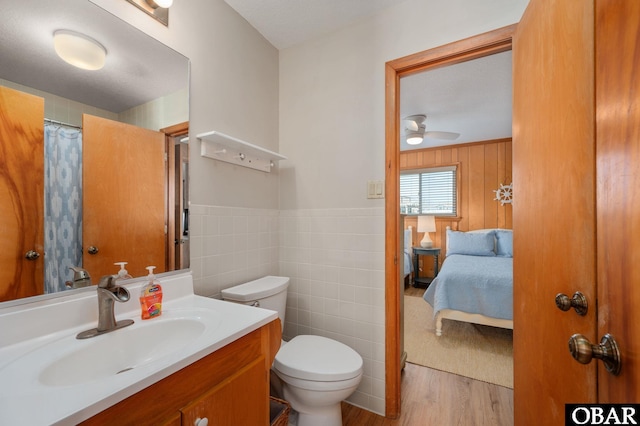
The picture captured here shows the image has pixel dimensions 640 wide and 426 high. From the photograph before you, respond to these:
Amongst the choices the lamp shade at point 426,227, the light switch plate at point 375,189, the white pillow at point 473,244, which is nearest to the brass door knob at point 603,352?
the light switch plate at point 375,189

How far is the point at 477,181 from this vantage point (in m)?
4.31

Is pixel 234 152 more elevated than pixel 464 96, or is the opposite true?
pixel 464 96

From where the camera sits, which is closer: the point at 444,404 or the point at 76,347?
the point at 76,347

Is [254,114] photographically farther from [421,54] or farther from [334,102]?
[421,54]

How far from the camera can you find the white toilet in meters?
1.23

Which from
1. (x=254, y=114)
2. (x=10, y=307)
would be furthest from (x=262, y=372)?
(x=254, y=114)

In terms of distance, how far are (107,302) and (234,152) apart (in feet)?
3.14

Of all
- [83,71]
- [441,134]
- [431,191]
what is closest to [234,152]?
[83,71]

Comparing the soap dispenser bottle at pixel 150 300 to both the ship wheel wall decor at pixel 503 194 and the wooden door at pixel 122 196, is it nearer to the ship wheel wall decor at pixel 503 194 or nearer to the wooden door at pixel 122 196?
the wooden door at pixel 122 196

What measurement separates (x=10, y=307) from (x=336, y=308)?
1.43 metres

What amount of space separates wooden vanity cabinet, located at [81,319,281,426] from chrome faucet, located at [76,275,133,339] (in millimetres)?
368

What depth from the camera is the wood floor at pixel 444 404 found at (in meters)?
1.54

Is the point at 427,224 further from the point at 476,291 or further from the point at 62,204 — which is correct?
the point at 62,204

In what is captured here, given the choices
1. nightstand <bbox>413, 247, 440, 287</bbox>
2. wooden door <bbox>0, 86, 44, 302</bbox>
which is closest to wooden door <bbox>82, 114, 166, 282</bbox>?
wooden door <bbox>0, 86, 44, 302</bbox>
